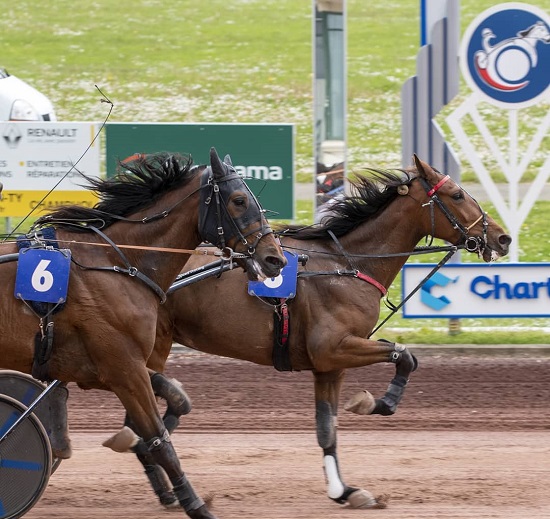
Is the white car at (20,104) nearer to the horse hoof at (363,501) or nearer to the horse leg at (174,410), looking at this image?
the horse leg at (174,410)

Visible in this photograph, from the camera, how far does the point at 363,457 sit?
764cm

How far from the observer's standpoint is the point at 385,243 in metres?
7.18

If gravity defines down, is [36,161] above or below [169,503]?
above

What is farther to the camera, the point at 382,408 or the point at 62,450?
the point at 382,408

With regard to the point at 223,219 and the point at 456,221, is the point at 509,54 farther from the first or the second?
the point at 223,219

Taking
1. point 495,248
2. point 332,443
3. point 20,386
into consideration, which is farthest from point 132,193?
point 495,248

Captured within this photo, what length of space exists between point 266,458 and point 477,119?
5.32 meters

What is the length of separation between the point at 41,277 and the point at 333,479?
208cm

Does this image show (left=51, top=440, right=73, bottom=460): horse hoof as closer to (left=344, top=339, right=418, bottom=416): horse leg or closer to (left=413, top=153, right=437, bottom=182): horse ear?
(left=344, top=339, right=418, bottom=416): horse leg

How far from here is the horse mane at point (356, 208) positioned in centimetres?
724

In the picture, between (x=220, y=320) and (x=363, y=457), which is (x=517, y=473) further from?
(x=220, y=320)

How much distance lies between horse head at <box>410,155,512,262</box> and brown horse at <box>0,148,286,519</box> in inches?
61.2

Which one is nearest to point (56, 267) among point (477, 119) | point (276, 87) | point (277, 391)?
point (277, 391)

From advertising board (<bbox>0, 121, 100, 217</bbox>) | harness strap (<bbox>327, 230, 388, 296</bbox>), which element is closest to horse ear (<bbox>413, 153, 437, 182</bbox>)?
harness strap (<bbox>327, 230, 388, 296</bbox>)
